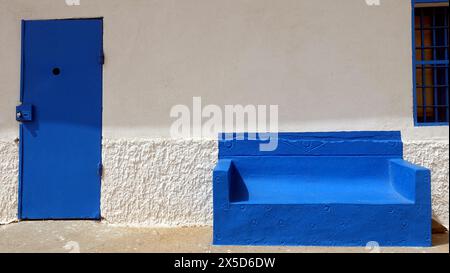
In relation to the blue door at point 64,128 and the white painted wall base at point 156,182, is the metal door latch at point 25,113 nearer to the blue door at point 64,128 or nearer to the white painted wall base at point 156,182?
the blue door at point 64,128

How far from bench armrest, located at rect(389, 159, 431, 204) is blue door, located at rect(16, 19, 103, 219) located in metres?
2.84

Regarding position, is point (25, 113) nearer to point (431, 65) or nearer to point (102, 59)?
point (102, 59)

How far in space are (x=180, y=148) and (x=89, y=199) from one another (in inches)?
41.8

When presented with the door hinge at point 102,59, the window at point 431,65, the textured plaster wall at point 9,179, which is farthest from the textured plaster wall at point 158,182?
the window at point 431,65

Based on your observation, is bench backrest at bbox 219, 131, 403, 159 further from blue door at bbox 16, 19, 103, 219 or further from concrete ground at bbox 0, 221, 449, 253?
blue door at bbox 16, 19, 103, 219

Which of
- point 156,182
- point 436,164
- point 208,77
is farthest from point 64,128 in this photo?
point 436,164

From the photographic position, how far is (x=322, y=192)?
10.2 feet

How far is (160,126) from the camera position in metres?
3.47

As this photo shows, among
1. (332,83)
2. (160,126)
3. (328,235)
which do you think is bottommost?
(328,235)

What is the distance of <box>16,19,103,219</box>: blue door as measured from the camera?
11.3ft

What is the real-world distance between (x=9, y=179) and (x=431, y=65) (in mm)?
4439

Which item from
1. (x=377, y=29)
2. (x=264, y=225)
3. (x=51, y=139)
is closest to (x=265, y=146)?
(x=264, y=225)

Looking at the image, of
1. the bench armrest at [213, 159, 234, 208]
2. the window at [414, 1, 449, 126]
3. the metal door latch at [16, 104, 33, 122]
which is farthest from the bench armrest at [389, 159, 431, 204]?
the metal door latch at [16, 104, 33, 122]

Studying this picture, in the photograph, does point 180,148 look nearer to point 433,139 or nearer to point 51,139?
point 51,139
